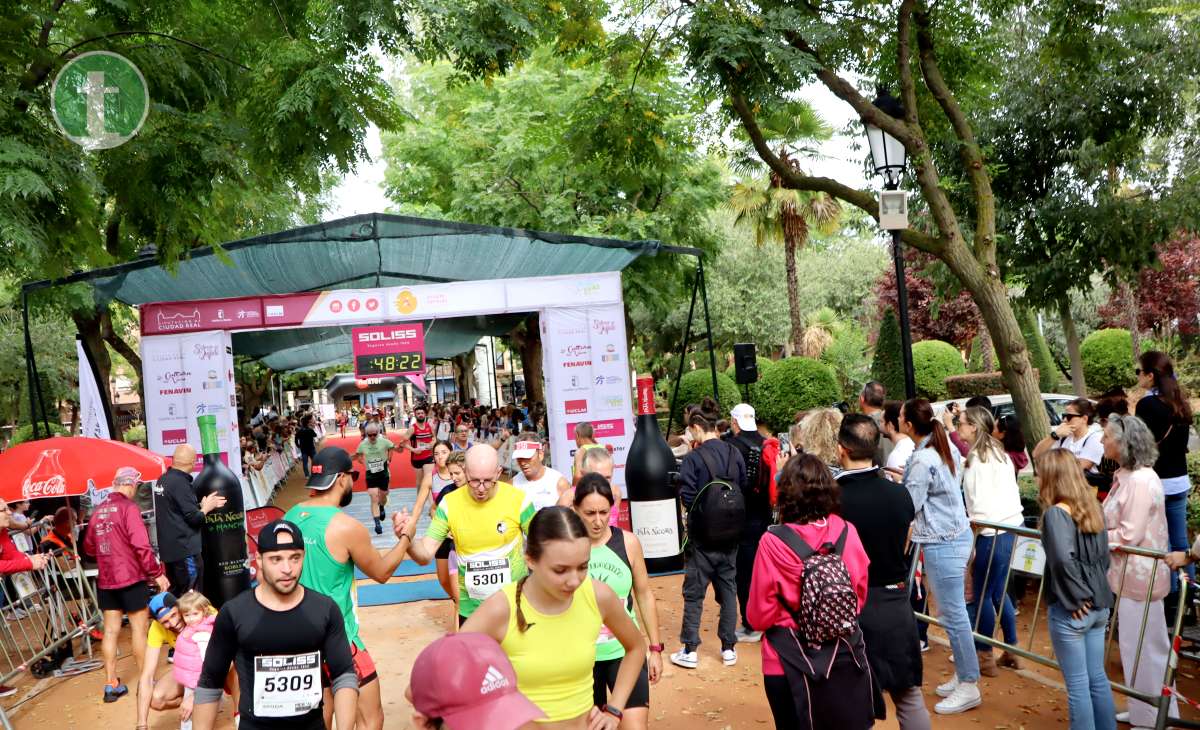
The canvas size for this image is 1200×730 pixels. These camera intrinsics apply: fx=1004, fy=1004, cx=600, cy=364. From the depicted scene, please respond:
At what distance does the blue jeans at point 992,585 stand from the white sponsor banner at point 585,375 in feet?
24.3

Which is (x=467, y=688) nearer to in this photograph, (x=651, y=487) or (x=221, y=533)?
(x=651, y=487)

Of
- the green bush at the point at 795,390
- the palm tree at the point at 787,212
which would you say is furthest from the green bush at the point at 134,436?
the palm tree at the point at 787,212

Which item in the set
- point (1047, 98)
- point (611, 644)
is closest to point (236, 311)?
point (611, 644)

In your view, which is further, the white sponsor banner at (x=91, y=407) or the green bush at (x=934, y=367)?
the green bush at (x=934, y=367)

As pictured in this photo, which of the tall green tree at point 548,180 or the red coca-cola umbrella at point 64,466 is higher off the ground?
the tall green tree at point 548,180

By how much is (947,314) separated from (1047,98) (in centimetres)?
1902

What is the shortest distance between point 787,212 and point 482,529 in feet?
74.3

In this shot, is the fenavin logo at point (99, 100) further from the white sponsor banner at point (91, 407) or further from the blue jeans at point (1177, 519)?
the blue jeans at point (1177, 519)

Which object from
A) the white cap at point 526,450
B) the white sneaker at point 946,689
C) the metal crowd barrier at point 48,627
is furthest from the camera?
the metal crowd barrier at point 48,627

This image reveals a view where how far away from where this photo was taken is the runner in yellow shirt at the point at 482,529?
5426mm

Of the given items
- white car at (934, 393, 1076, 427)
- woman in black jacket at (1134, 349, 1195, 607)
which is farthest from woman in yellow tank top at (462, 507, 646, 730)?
white car at (934, 393, 1076, 427)

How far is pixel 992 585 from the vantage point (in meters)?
6.88

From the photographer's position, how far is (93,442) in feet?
30.0

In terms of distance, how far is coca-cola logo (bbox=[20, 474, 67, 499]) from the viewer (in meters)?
8.53
